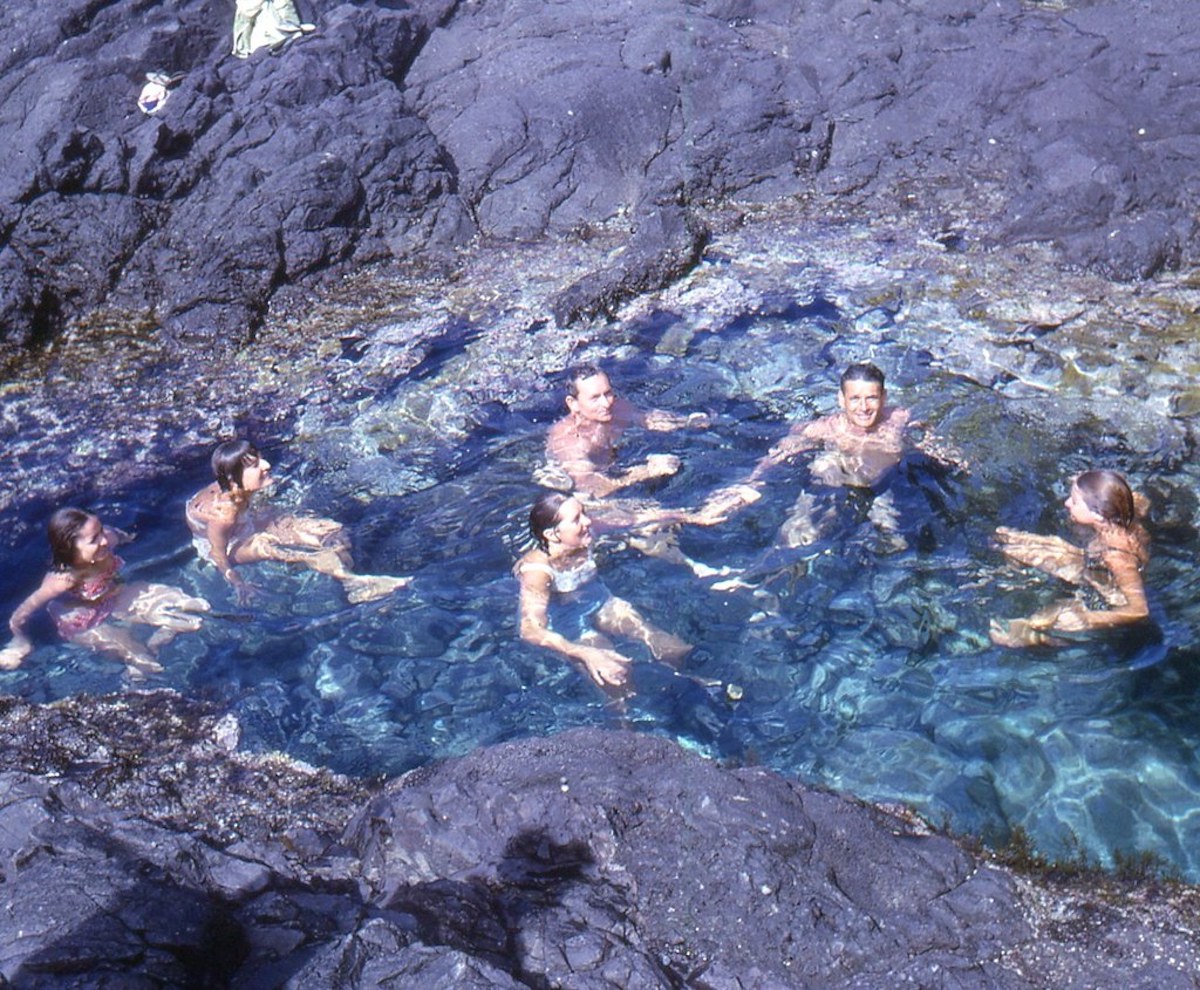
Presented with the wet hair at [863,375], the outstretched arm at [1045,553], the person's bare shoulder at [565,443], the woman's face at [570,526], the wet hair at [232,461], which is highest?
the wet hair at [232,461]

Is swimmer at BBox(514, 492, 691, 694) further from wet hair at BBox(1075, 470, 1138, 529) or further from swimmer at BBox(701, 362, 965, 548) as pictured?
wet hair at BBox(1075, 470, 1138, 529)

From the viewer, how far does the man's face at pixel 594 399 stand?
7367 mm

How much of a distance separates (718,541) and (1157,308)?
14.9 feet

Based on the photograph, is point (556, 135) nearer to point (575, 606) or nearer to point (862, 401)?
point (862, 401)

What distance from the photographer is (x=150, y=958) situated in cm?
341

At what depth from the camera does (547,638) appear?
20.2 ft

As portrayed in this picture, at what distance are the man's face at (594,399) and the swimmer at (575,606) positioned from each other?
98 cm

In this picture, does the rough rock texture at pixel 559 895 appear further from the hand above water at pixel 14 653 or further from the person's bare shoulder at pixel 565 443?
the person's bare shoulder at pixel 565 443

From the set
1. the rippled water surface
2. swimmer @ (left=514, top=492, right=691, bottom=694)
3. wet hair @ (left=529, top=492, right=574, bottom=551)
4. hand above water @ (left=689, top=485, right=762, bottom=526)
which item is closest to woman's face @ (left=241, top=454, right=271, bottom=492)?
the rippled water surface

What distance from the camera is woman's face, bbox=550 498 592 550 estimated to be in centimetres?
634

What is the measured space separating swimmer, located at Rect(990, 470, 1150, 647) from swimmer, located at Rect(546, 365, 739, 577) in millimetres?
1852

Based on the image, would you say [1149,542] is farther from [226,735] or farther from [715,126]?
[715,126]

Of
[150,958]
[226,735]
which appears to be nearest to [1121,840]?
[150,958]

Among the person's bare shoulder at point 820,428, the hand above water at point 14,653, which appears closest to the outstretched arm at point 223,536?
the hand above water at point 14,653
